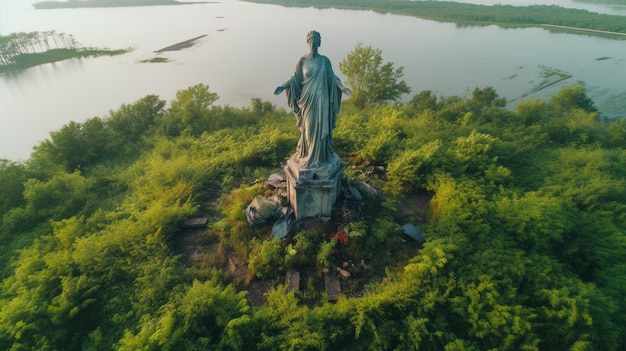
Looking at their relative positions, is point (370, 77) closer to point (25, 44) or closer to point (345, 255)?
point (345, 255)

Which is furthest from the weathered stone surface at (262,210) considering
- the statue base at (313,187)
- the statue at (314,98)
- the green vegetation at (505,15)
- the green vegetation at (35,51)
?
the green vegetation at (505,15)

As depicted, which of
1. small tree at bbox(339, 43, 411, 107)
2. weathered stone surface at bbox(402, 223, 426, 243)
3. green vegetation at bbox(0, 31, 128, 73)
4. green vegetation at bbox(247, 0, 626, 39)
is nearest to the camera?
weathered stone surface at bbox(402, 223, 426, 243)

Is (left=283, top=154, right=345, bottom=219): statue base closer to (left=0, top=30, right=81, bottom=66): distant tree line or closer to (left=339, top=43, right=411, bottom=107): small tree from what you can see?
(left=339, top=43, right=411, bottom=107): small tree

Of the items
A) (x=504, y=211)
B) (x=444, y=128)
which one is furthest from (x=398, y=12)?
(x=504, y=211)

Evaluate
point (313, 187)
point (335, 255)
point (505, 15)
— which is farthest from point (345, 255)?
point (505, 15)

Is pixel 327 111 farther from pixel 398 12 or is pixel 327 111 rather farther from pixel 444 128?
pixel 398 12

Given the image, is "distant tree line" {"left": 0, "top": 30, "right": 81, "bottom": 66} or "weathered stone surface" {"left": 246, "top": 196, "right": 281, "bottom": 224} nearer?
"weathered stone surface" {"left": 246, "top": 196, "right": 281, "bottom": 224}

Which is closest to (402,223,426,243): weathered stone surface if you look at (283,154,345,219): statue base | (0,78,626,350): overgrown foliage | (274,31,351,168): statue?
(0,78,626,350): overgrown foliage
